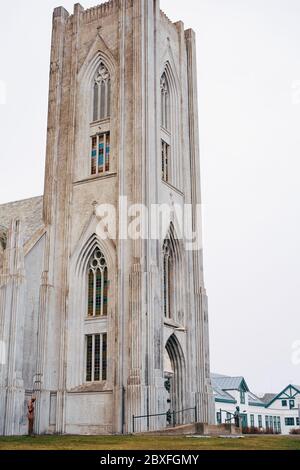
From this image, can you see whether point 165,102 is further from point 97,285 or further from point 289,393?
point 289,393

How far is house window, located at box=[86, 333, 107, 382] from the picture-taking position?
3438 cm

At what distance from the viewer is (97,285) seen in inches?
1425

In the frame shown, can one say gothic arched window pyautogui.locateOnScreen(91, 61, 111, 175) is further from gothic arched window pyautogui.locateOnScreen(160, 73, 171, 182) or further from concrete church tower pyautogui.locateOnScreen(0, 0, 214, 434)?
gothic arched window pyautogui.locateOnScreen(160, 73, 171, 182)

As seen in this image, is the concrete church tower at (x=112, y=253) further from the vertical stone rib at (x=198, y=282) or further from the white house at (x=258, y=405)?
the white house at (x=258, y=405)

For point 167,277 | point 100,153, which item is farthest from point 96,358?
point 100,153

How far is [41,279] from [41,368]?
5.20 meters

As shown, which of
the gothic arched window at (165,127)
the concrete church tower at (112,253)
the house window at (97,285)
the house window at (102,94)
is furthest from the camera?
the gothic arched window at (165,127)

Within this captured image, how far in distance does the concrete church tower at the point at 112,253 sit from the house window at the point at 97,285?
0.07m

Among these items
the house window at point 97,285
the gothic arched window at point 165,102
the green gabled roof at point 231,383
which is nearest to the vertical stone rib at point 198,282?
the gothic arched window at point 165,102

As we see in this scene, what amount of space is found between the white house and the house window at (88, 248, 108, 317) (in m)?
51.6

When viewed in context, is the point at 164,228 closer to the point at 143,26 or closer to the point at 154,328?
the point at 154,328

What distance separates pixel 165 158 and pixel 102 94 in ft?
18.6

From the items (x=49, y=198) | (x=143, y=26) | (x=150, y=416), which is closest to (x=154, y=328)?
(x=150, y=416)

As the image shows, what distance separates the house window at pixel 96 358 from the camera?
34.4 meters
